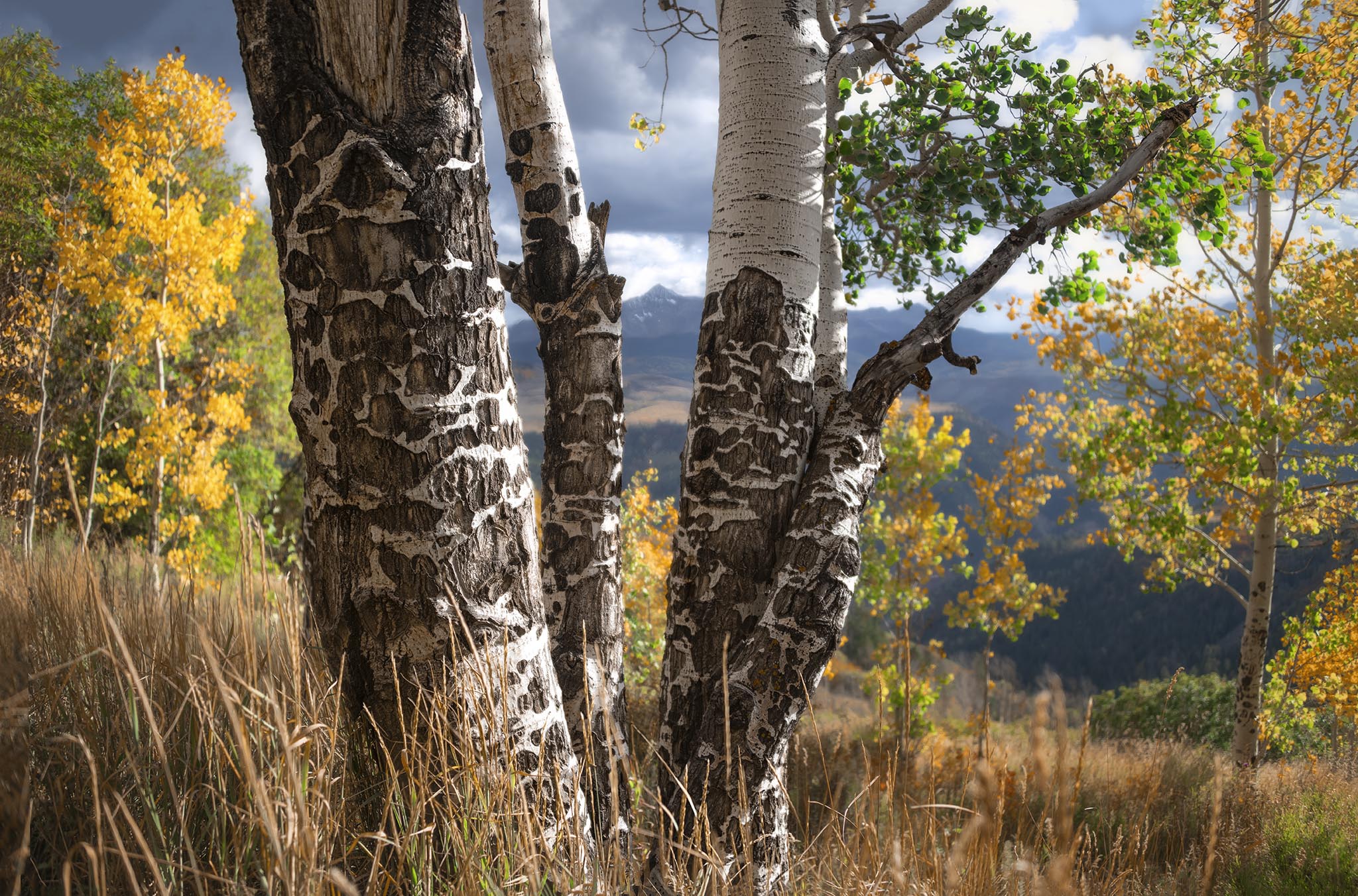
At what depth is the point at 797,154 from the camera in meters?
2.30

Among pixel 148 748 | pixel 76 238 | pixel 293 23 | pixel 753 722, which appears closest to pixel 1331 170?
pixel 753 722

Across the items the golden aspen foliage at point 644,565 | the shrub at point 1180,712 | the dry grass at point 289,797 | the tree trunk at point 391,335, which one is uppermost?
the tree trunk at point 391,335

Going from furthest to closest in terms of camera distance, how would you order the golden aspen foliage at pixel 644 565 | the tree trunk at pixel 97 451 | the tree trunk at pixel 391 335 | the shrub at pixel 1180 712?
the shrub at pixel 1180 712, the golden aspen foliage at pixel 644 565, the tree trunk at pixel 97 451, the tree trunk at pixel 391 335

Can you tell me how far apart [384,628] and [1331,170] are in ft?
29.9

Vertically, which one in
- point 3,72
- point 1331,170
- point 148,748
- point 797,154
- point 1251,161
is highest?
point 3,72

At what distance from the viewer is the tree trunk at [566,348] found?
2312 millimetres

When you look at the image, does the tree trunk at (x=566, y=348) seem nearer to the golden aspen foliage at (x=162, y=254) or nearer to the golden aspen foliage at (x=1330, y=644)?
the golden aspen foliage at (x=162, y=254)

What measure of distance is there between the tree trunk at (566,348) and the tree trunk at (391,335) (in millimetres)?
837

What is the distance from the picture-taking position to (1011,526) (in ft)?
32.5

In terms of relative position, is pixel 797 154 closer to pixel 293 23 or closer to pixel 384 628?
pixel 293 23

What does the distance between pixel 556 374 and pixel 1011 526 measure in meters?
9.00

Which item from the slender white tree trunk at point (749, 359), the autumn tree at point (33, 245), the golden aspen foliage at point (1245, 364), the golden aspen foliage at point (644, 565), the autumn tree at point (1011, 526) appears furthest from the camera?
the autumn tree at point (33, 245)

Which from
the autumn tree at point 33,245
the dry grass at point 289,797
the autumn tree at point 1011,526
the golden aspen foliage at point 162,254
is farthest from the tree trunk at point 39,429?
the autumn tree at point 1011,526

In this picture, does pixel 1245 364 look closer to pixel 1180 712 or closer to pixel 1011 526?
pixel 1011 526
